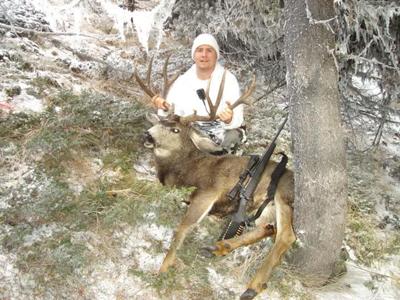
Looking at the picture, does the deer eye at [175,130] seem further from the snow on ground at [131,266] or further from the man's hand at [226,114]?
the snow on ground at [131,266]

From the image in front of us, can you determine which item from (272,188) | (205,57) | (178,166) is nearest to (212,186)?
(178,166)

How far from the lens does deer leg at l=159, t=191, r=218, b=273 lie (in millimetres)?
4119

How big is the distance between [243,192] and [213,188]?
1.17 ft

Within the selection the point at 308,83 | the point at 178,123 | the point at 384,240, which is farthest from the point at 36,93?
the point at 384,240

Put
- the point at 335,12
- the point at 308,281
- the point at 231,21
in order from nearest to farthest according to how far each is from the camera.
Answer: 1. the point at 335,12
2. the point at 308,281
3. the point at 231,21

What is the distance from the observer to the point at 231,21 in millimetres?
5746

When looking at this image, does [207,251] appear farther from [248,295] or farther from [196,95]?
[196,95]

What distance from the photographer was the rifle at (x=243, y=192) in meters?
4.34

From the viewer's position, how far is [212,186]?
4664 mm

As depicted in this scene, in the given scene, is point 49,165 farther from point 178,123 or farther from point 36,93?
point 36,93

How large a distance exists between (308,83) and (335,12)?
0.55m

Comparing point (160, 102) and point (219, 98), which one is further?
point (160, 102)

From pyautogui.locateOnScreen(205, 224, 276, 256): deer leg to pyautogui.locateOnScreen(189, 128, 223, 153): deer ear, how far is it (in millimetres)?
1167

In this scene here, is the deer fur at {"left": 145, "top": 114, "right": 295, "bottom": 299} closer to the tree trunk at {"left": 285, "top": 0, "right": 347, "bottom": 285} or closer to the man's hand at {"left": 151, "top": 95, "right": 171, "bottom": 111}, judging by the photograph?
the man's hand at {"left": 151, "top": 95, "right": 171, "bottom": 111}
